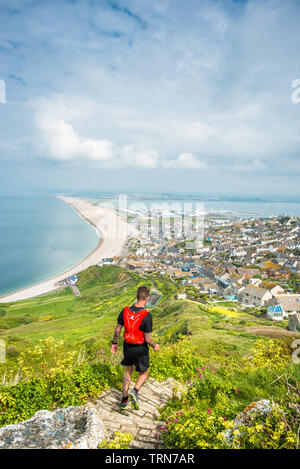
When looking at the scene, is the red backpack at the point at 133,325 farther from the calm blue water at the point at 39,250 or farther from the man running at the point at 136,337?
the calm blue water at the point at 39,250

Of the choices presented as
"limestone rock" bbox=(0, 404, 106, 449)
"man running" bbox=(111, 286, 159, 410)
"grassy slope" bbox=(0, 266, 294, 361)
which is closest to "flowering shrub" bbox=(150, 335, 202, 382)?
"man running" bbox=(111, 286, 159, 410)

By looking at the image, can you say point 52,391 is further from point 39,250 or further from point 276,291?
point 39,250

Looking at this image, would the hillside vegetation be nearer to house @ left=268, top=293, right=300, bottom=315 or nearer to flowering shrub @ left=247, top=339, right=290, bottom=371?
flowering shrub @ left=247, top=339, right=290, bottom=371

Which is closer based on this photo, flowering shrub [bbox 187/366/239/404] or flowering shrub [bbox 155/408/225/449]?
flowering shrub [bbox 155/408/225/449]

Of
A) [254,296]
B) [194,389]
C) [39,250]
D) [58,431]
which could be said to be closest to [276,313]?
[254,296]

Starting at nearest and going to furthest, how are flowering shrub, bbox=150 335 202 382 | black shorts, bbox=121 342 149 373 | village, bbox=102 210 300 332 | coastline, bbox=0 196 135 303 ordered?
black shorts, bbox=121 342 149 373, flowering shrub, bbox=150 335 202 382, village, bbox=102 210 300 332, coastline, bbox=0 196 135 303

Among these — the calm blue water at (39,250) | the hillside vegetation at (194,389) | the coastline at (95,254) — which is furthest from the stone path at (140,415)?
the calm blue water at (39,250)
